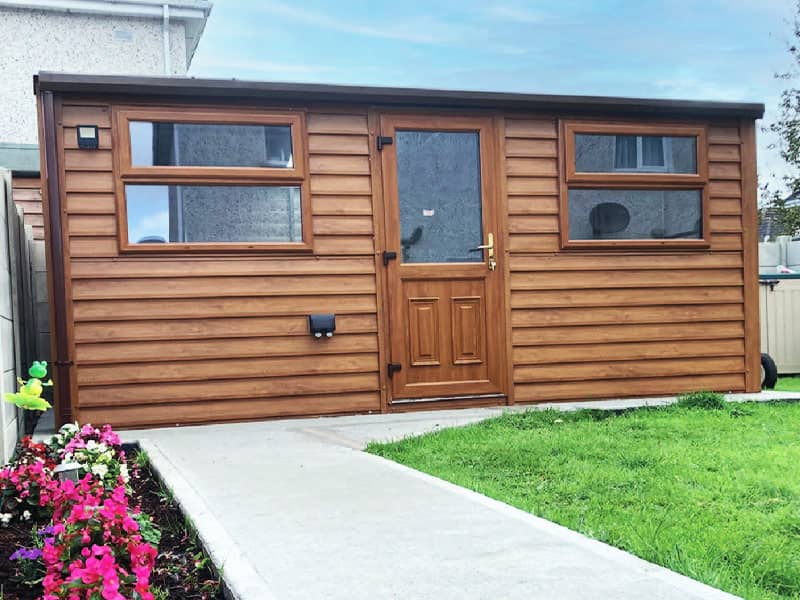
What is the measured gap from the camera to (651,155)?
22.5ft

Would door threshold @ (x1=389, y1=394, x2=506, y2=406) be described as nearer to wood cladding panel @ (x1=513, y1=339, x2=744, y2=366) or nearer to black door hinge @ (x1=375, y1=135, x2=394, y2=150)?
wood cladding panel @ (x1=513, y1=339, x2=744, y2=366)

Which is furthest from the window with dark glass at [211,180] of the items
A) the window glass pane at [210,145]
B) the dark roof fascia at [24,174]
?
the dark roof fascia at [24,174]

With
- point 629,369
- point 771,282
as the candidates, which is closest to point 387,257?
point 629,369

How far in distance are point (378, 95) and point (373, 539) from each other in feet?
13.4

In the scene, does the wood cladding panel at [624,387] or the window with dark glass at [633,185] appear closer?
the wood cladding panel at [624,387]

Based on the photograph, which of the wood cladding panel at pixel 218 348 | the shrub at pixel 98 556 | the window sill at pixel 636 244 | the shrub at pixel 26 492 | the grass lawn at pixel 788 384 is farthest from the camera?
the grass lawn at pixel 788 384

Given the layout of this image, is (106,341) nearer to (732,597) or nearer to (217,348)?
(217,348)

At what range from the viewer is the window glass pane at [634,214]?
21.9ft

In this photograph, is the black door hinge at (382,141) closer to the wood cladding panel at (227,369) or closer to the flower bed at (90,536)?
the wood cladding panel at (227,369)

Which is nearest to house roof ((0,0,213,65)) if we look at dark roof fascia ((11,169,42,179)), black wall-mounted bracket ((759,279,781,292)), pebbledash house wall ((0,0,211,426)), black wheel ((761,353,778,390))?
pebbledash house wall ((0,0,211,426))

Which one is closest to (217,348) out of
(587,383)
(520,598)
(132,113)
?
(132,113)

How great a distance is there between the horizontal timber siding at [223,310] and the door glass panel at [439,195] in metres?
0.31

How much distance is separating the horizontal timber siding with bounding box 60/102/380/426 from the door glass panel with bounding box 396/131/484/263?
306 mm

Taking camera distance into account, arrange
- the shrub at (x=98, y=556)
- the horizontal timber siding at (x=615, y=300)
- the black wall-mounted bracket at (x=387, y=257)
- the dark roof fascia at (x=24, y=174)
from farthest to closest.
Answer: the dark roof fascia at (x=24, y=174), the horizontal timber siding at (x=615, y=300), the black wall-mounted bracket at (x=387, y=257), the shrub at (x=98, y=556)
